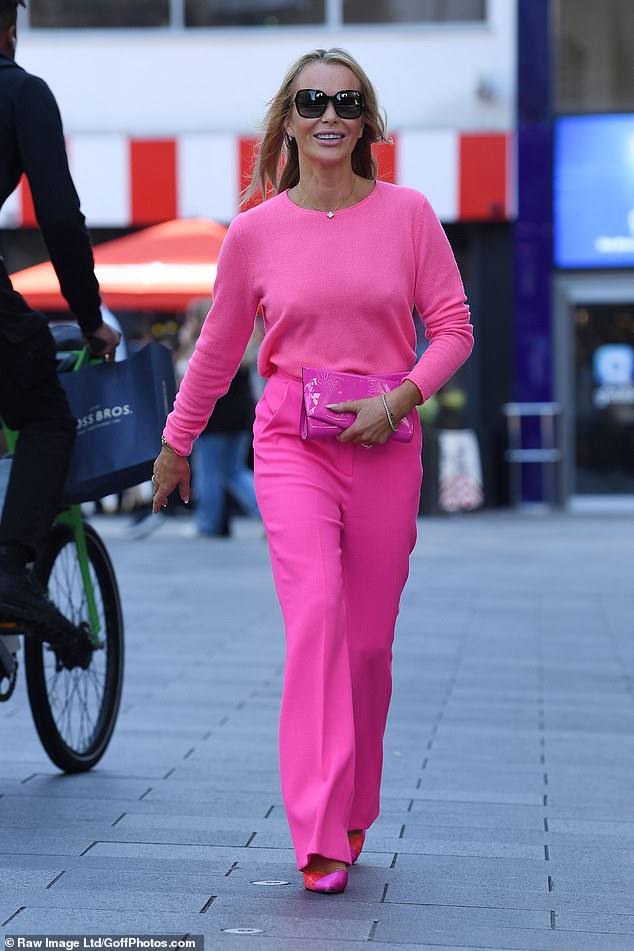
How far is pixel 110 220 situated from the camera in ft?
55.8

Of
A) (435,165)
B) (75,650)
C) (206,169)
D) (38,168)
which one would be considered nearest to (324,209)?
(38,168)

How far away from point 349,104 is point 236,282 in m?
0.46

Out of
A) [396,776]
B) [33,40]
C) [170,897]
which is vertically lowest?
[396,776]

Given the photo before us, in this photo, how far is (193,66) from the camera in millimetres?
16969

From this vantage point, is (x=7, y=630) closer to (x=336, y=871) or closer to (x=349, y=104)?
(x=336, y=871)

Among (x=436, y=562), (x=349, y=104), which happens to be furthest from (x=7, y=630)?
(x=436, y=562)

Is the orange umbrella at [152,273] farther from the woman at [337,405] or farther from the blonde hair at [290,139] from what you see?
the woman at [337,405]

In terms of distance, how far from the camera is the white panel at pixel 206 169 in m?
16.8

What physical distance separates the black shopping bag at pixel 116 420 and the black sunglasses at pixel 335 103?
0.98 metres

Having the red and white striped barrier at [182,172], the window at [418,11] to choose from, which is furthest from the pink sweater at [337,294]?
the window at [418,11]

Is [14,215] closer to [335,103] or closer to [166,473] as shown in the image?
[166,473]

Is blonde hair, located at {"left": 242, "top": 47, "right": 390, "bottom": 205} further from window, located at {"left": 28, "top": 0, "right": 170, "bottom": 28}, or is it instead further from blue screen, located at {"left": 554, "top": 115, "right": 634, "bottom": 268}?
window, located at {"left": 28, "top": 0, "right": 170, "bottom": 28}

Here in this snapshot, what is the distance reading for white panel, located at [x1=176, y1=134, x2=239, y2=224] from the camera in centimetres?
1683

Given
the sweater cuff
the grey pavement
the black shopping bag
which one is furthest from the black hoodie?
the grey pavement
